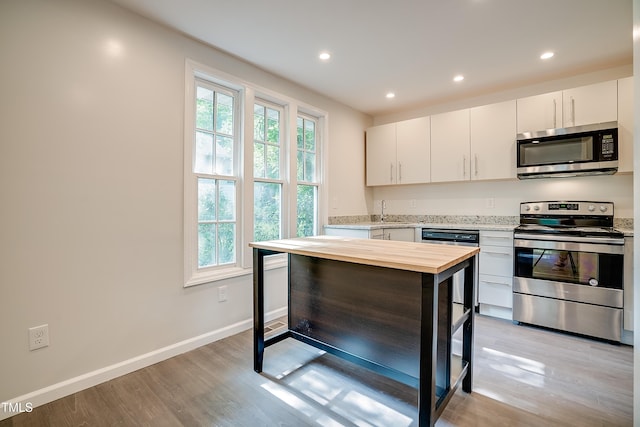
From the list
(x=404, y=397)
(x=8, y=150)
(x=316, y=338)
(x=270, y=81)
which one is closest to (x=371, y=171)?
(x=270, y=81)

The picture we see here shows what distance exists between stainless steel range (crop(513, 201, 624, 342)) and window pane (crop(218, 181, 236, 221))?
2798 mm

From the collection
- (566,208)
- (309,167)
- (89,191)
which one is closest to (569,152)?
(566,208)

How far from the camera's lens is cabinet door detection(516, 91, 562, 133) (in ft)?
9.73

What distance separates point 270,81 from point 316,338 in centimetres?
249

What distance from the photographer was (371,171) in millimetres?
4312

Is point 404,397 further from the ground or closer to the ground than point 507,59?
closer to the ground

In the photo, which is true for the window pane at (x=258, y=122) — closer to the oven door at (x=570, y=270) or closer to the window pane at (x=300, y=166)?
the window pane at (x=300, y=166)

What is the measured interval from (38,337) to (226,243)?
136 cm

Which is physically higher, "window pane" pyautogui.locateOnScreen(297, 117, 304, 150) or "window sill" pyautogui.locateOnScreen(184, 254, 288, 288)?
"window pane" pyautogui.locateOnScreen(297, 117, 304, 150)

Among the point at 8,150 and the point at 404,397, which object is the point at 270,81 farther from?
the point at 404,397

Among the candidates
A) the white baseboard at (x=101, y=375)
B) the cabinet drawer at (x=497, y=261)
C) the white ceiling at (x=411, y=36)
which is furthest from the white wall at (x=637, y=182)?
the white baseboard at (x=101, y=375)

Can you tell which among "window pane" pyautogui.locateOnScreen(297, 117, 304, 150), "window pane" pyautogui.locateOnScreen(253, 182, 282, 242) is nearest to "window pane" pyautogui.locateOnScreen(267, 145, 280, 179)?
"window pane" pyautogui.locateOnScreen(253, 182, 282, 242)

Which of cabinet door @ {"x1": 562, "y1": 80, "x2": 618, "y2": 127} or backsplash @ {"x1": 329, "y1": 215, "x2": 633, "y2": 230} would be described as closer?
cabinet door @ {"x1": 562, "y1": 80, "x2": 618, "y2": 127}

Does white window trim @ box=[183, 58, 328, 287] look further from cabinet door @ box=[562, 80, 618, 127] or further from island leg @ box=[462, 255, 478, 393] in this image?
cabinet door @ box=[562, 80, 618, 127]
